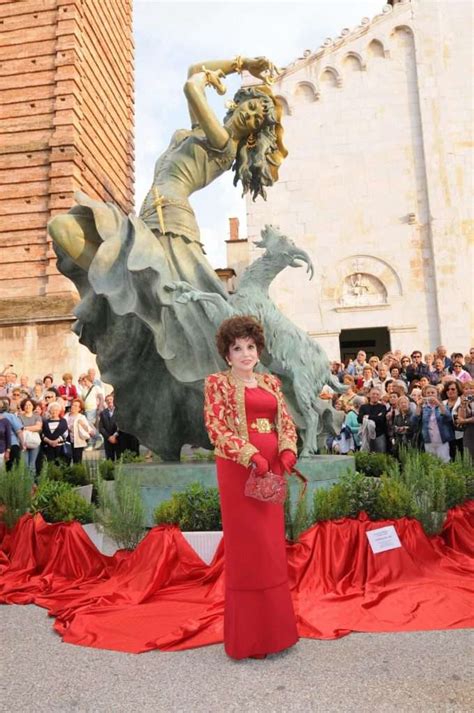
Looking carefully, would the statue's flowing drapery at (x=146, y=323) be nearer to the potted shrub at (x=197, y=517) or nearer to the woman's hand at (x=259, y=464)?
the potted shrub at (x=197, y=517)

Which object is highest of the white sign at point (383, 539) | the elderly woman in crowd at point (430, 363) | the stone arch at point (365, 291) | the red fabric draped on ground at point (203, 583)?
the stone arch at point (365, 291)

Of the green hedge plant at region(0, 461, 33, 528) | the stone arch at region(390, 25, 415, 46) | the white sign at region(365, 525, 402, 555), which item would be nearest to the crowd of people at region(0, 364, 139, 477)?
the green hedge plant at region(0, 461, 33, 528)

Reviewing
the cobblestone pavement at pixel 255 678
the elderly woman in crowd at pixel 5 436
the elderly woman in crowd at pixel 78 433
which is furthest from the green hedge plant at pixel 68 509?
the elderly woman in crowd at pixel 78 433

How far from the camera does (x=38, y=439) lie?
1048cm

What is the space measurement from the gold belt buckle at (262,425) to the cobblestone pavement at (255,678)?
4.11 ft

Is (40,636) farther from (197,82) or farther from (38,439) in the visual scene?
(38,439)

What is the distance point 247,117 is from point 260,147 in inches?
13.8

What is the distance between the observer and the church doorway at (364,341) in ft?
77.4

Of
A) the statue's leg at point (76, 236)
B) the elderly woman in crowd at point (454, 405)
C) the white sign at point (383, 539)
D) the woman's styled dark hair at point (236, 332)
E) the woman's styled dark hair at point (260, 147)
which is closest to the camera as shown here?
the woman's styled dark hair at point (236, 332)

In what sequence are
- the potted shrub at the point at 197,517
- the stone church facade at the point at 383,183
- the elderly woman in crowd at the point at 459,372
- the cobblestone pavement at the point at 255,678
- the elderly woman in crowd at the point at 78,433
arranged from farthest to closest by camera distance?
the stone church facade at the point at 383,183 < the elderly woman in crowd at the point at 459,372 < the elderly woman in crowd at the point at 78,433 < the potted shrub at the point at 197,517 < the cobblestone pavement at the point at 255,678

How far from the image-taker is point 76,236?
589 cm

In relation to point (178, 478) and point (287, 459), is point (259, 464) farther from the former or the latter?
point (178, 478)

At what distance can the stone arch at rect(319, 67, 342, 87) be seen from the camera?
23344 mm

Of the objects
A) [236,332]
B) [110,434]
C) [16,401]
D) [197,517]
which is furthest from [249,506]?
[16,401]
